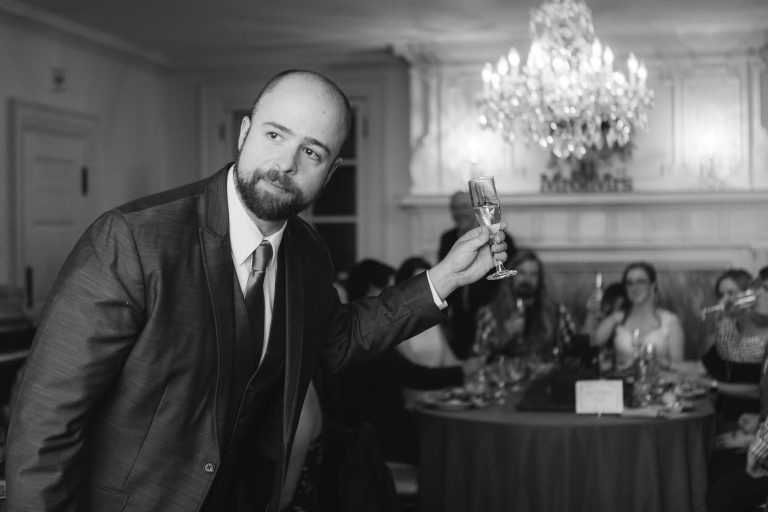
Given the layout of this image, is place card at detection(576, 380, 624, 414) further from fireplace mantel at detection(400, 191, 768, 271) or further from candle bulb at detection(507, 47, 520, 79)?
fireplace mantel at detection(400, 191, 768, 271)

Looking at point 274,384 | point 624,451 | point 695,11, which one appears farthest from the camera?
point 695,11

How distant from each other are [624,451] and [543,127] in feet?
7.50

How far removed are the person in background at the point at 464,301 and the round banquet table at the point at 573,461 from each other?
7.57ft

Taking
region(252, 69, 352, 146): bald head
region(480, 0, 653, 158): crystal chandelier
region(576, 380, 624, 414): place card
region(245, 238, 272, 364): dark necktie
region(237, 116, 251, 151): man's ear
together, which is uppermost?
region(480, 0, 653, 158): crystal chandelier

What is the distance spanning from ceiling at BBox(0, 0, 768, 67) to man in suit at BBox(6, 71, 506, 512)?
14.2ft

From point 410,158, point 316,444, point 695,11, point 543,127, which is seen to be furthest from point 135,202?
point 410,158

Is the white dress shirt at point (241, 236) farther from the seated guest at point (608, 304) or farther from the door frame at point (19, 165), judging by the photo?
the door frame at point (19, 165)

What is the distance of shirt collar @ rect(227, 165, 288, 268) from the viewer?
1795 millimetres

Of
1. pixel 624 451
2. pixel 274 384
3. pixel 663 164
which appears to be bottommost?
pixel 624 451

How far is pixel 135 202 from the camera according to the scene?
1711 millimetres

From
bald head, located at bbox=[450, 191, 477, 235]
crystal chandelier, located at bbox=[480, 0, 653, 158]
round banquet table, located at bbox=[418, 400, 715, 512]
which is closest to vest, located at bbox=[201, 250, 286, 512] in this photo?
round banquet table, located at bbox=[418, 400, 715, 512]

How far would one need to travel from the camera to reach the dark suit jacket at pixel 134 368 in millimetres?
1596

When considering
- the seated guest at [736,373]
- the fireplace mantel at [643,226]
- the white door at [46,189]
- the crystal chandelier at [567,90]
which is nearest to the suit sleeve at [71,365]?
the seated guest at [736,373]

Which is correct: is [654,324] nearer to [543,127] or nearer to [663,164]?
[543,127]
